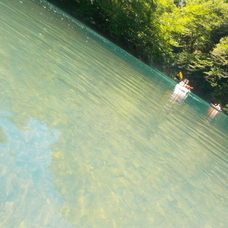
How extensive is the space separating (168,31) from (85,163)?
39.9 metres

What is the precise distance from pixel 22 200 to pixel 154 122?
286 inches

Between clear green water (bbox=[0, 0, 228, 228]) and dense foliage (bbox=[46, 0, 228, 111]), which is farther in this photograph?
dense foliage (bbox=[46, 0, 228, 111])

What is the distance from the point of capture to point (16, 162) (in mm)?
3951

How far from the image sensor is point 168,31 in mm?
40969

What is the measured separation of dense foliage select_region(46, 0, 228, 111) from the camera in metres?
38.2

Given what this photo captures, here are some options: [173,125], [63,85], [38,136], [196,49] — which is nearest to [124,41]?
[196,49]

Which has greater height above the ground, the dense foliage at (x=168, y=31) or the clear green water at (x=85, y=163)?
the dense foliage at (x=168, y=31)

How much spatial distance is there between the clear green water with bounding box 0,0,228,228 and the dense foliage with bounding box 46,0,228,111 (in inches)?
1240

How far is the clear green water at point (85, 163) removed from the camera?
3.69 metres

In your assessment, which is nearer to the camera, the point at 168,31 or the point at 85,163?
the point at 85,163

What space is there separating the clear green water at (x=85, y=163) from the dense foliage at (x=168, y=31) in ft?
103

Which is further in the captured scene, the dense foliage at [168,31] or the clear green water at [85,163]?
the dense foliage at [168,31]

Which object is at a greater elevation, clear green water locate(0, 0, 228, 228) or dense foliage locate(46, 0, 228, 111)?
dense foliage locate(46, 0, 228, 111)

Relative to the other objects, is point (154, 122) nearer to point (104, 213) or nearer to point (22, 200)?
point (104, 213)
